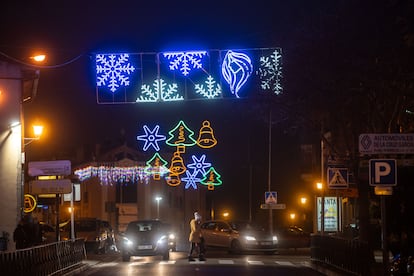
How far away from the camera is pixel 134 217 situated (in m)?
70.1

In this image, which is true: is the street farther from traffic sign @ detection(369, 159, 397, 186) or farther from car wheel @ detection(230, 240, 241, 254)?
traffic sign @ detection(369, 159, 397, 186)

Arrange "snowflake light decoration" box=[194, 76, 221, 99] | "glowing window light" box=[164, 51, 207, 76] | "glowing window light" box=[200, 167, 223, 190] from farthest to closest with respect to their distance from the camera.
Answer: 1. "glowing window light" box=[200, 167, 223, 190]
2. "snowflake light decoration" box=[194, 76, 221, 99]
3. "glowing window light" box=[164, 51, 207, 76]

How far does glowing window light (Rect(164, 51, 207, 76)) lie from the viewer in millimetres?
→ 26703

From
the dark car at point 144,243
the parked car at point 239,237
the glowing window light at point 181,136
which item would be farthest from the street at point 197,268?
the glowing window light at point 181,136

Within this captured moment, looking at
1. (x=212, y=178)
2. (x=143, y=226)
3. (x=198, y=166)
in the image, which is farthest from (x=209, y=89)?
(x=212, y=178)

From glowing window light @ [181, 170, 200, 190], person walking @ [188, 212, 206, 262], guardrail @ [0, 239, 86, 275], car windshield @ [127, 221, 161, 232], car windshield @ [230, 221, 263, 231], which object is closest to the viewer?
guardrail @ [0, 239, 86, 275]

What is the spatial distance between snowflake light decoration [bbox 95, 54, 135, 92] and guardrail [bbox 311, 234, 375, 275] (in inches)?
326

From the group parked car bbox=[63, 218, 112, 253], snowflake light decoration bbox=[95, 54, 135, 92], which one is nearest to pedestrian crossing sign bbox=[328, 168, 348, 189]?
snowflake light decoration bbox=[95, 54, 135, 92]

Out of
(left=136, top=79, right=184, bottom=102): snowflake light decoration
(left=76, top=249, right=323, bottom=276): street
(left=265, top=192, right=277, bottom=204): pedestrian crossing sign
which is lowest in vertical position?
(left=76, top=249, right=323, bottom=276): street

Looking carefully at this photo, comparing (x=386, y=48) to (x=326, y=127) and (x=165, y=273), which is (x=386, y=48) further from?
(x=165, y=273)

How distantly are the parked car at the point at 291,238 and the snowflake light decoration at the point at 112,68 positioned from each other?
2252cm

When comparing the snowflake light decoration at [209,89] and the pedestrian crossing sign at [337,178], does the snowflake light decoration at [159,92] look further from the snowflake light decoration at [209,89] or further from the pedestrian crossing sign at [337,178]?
the pedestrian crossing sign at [337,178]

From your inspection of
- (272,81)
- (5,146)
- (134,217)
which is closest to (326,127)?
(272,81)

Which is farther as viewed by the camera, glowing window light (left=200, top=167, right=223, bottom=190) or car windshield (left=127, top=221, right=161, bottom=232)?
glowing window light (left=200, top=167, right=223, bottom=190)
